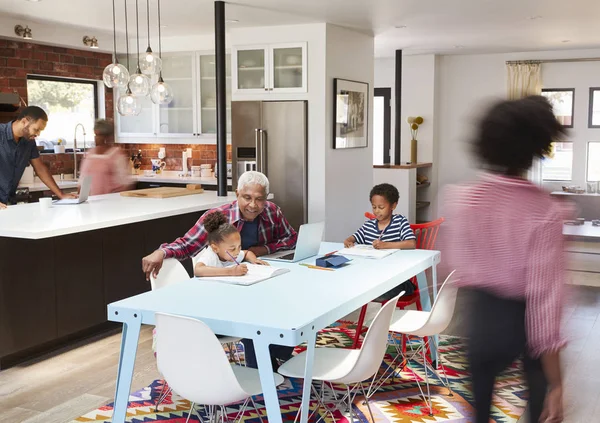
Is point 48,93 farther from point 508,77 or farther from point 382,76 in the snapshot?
point 508,77

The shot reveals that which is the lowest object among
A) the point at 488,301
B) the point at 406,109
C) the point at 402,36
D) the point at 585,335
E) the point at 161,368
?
the point at 585,335

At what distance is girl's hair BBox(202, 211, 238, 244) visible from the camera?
3.48 meters

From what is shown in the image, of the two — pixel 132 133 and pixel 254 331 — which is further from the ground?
pixel 132 133

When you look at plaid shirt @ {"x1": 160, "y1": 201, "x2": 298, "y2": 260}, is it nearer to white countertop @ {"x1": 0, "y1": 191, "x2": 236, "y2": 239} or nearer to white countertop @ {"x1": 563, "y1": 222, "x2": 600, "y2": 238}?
white countertop @ {"x1": 0, "y1": 191, "x2": 236, "y2": 239}

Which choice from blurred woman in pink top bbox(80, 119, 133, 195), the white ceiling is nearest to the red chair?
the white ceiling

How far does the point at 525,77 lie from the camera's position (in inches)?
383

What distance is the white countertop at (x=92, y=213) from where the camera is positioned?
13.6ft

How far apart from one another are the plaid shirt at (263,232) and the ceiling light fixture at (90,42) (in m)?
4.59

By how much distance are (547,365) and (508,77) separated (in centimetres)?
831

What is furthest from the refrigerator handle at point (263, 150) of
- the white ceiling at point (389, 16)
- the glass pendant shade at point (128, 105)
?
the glass pendant shade at point (128, 105)

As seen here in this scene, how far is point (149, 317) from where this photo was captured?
2781 mm

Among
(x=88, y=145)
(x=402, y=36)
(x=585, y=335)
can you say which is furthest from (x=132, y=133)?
(x=585, y=335)

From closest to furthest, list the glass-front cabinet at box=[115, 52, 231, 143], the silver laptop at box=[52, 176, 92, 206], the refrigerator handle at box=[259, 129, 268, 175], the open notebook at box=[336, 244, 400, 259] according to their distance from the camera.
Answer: the open notebook at box=[336, 244, 400, 259] → the silver laptop at box=[52, 176, 92, 206] → the refrigerator handle at box=[259, 129, 268, 175] → the glass-front cabinet at box=[115, 52, 231, 143]

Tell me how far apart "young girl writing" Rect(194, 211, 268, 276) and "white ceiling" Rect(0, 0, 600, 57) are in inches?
112
